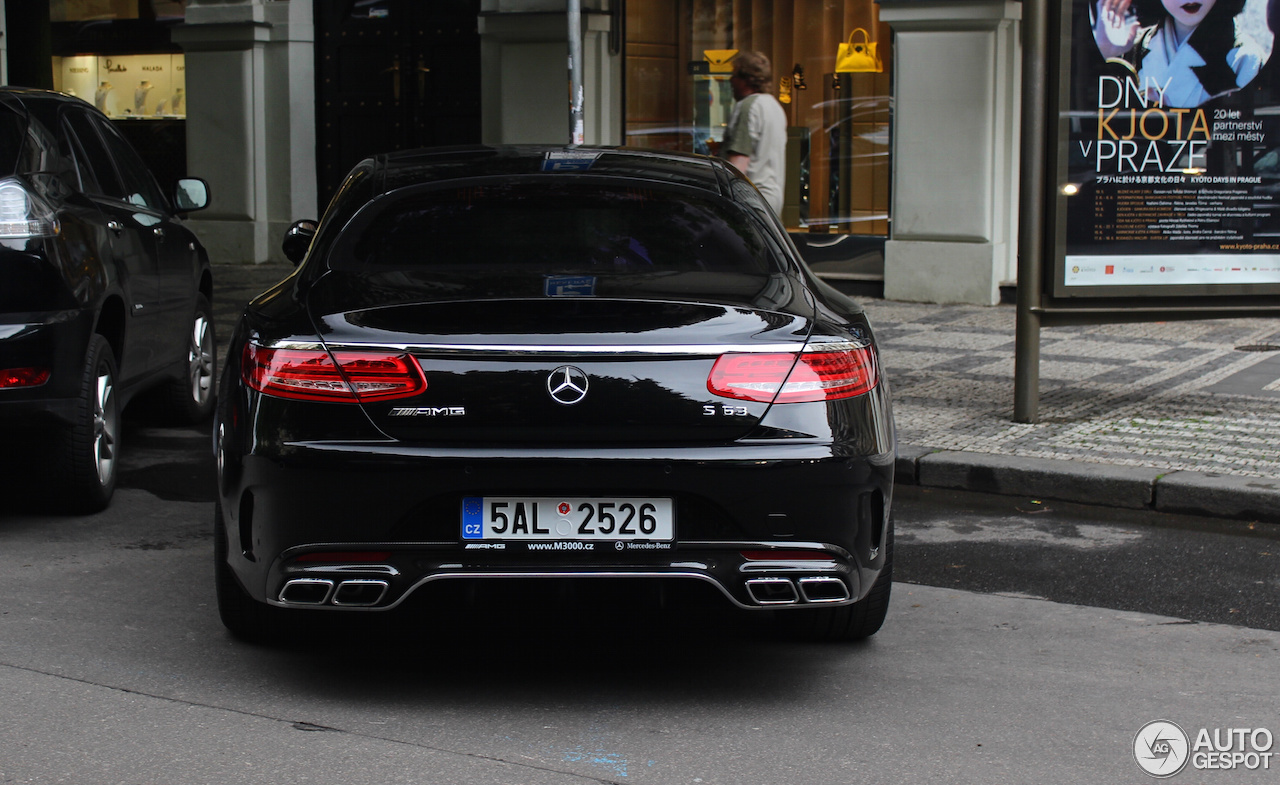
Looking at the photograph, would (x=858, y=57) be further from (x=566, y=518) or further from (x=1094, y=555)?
(x=566, y=518)

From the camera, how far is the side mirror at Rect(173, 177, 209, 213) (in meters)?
7.61

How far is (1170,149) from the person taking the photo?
7.59 metres

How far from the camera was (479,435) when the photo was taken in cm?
377

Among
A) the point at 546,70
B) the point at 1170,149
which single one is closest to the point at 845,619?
the point at 1170,149

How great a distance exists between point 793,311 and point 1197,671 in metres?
1.54

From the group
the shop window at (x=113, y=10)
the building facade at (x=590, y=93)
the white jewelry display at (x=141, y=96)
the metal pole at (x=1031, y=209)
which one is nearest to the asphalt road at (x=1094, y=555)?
the metal pole at (x=1031, y=209)

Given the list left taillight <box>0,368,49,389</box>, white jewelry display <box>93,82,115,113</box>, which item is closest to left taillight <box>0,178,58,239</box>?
left taillight <box>0,368,49,389</box>

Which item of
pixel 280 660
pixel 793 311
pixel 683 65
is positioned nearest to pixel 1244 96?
pixel 793 311

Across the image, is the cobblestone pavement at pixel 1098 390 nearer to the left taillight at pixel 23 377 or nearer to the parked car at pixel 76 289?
the parked car at pixel 76 289

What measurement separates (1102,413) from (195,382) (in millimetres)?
4627

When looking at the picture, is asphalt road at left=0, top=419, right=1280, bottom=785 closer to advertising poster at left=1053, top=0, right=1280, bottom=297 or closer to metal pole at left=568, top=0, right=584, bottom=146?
advertising poster at left=1053, top=0, right=1280, bottom=297

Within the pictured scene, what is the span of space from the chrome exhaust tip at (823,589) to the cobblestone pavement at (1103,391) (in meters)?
3.16

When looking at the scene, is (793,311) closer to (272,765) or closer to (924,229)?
(272,765)

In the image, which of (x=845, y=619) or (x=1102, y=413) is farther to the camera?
(x=1102, y=413)
